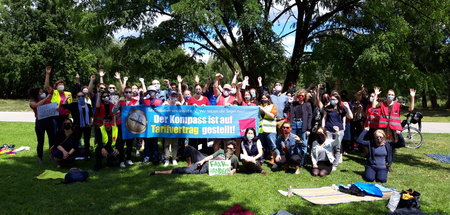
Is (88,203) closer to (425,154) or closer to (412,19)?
(425,154)

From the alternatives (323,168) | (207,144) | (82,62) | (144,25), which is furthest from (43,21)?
(323,168)

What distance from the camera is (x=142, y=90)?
31.9 feet

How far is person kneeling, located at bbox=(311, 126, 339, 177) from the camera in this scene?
25.1ft

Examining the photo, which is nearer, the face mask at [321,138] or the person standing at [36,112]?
the face mask at [321,138]

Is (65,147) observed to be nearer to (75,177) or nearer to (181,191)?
(75,177)

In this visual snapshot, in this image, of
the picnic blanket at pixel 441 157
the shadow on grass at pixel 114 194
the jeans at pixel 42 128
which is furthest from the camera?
the picnic blanket at pixel 441 157

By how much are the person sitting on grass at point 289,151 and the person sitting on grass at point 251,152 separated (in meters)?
0.58

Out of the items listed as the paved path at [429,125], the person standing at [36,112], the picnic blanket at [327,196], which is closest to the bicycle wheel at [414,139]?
the paved path at [429,125]

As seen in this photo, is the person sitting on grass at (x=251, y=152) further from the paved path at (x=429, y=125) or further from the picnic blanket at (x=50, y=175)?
the paved path at (x=429, y=125)

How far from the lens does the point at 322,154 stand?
307 inches

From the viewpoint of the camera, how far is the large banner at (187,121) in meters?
8.27

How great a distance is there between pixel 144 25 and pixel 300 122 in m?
7.86

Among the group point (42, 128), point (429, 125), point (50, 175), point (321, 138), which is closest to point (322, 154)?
point (321, 138)

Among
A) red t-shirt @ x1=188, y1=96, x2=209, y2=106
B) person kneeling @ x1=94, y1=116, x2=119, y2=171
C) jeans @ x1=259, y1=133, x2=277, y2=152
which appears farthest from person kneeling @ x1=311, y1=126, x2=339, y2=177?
person kneeling @ x1=94, y1=116, x2=119, y2=171
